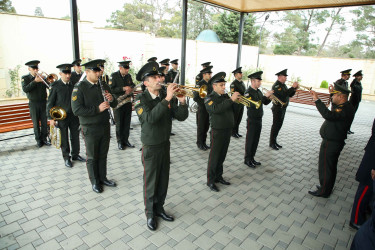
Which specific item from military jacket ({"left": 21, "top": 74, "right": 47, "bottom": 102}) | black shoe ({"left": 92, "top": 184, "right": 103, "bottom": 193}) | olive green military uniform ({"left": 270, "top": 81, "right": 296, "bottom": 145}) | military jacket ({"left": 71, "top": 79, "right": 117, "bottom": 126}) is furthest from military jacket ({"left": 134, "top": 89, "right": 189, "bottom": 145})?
olive green military uniform ({"left": 270, "top": 81, "right": 296, "bottom": 145})

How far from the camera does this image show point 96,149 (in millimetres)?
4297

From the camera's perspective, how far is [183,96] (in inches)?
133

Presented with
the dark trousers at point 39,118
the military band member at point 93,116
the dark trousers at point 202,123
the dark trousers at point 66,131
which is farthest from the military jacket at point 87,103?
the dark trousers at point 202,123

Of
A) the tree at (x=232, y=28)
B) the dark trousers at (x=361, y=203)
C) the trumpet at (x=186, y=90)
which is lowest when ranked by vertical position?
the dark trousers at (x=361, y=203)

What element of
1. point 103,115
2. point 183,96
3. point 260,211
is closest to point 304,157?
point 260,211

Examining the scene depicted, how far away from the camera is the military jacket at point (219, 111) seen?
4273 mm

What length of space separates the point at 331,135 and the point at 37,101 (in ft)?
21.7

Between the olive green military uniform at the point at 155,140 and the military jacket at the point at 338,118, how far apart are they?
8.44 ft

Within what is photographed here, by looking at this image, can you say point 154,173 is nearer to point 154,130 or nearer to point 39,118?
point 154,130

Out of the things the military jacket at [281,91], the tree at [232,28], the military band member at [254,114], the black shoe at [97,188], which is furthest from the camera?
the tree at [232,28]

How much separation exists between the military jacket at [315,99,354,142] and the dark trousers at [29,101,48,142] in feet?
20.8

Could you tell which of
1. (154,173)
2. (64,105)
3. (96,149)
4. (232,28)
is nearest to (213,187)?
(154,173)

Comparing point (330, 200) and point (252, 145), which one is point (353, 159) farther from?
point (252, 145)

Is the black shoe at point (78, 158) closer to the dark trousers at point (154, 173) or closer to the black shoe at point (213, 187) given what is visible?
the dark trousers at point (154, 173)
